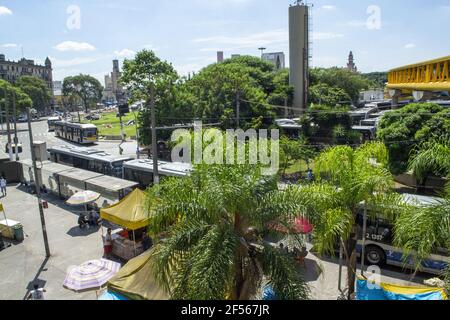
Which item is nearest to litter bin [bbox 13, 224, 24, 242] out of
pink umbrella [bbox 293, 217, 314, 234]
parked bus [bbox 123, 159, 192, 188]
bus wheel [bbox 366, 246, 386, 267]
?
→ parked bus [bbox 123, 159, 192, 188]

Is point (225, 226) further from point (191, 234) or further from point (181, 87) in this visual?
point (181, 87)

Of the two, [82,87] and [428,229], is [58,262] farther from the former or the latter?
[82,87]

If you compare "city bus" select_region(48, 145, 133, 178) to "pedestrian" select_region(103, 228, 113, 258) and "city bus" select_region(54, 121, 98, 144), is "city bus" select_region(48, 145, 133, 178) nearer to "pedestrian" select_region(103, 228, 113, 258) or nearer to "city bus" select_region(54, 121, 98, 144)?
"pedestrian" select_region(103, 228, 113, 258)

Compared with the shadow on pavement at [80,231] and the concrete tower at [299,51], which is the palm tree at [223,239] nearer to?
the shadow on pavement at [80,231]

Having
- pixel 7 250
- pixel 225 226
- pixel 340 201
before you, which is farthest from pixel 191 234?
pixel 7 250

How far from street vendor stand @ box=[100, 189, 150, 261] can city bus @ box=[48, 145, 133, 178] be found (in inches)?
430

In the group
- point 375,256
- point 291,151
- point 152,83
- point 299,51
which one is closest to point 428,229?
point 375,256

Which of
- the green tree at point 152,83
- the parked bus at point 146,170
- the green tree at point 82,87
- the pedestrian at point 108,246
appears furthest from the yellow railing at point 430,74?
the green tree at point 82,87

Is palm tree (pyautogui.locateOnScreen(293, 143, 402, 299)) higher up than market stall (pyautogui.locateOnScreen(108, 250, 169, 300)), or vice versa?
palm tree (pyautogui.locateOnScreen(293, 143, 402, 299))

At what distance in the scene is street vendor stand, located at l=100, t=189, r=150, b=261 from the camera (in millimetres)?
14102

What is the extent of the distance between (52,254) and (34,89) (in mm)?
88646

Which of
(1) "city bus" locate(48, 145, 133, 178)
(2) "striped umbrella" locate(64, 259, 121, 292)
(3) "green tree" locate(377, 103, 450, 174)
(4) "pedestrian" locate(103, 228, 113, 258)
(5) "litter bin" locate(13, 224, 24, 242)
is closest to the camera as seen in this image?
(2) "striped umbrella" locate(64, 259, 121, 292)

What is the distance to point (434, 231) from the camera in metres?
6.11
